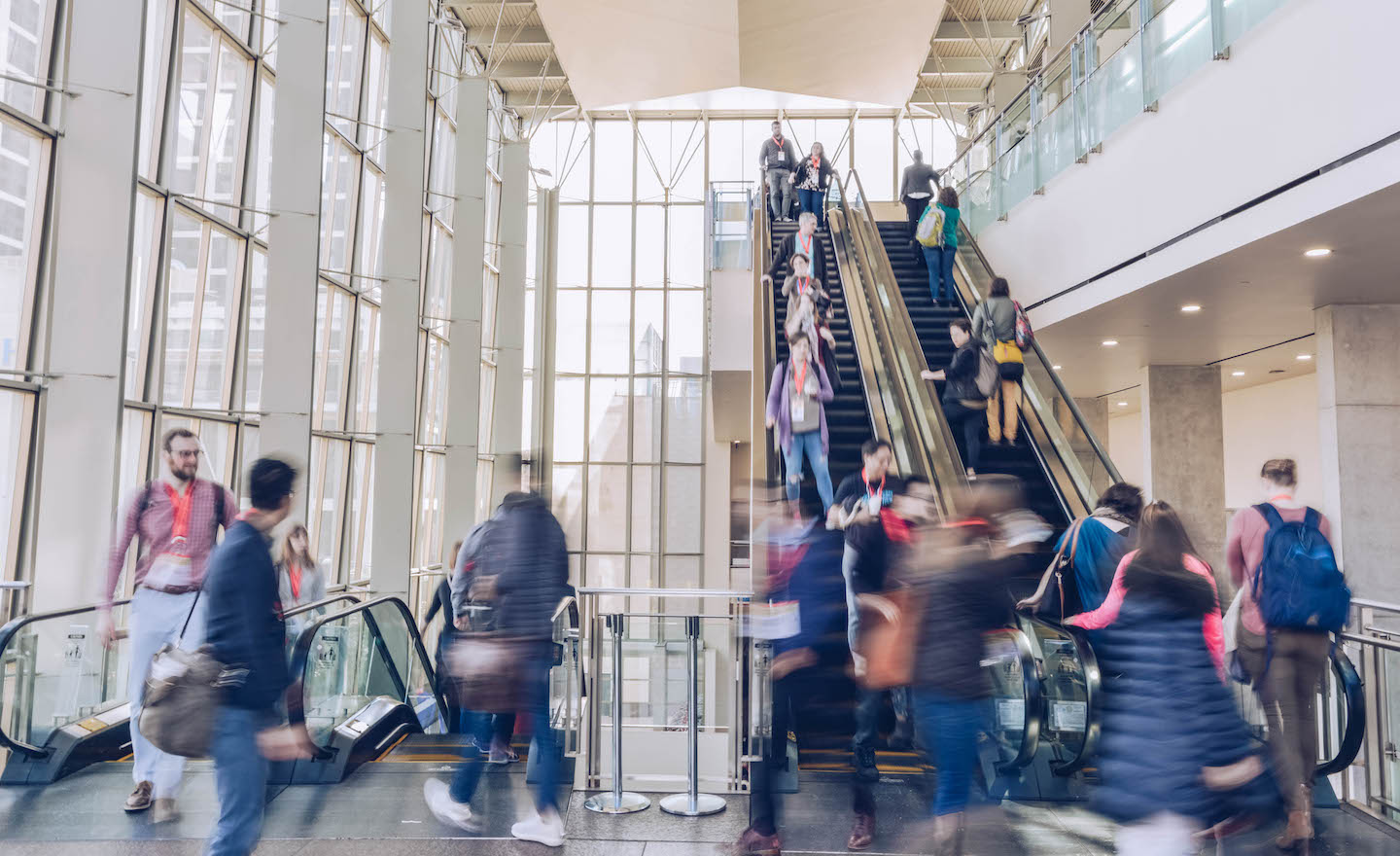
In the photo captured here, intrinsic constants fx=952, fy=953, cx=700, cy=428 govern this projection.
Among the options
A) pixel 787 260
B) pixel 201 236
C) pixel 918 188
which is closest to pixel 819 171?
pixel 918 188

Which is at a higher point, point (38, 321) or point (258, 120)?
point (258, 120)

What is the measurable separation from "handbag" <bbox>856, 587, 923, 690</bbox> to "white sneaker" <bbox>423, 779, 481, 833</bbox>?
1947 mm

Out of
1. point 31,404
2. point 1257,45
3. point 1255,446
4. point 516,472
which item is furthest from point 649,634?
point 1255,446

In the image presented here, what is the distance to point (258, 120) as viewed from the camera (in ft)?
40.8

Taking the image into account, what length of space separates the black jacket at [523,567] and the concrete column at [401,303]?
9.47 m

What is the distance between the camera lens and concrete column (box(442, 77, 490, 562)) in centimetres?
1634

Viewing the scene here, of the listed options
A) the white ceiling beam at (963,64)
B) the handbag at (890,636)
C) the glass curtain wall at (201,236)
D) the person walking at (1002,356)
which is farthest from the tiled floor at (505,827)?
the white ceiling beam at (963,64)

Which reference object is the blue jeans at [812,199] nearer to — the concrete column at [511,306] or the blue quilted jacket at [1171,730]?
the concrete column at [511,306]

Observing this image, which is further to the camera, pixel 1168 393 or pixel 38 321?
pixel 1168 393

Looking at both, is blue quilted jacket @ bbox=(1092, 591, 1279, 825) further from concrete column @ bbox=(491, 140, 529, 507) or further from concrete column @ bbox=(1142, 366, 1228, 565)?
concrete column @ bbox=(491, 140, 529, 507)

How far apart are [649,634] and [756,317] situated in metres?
5.61

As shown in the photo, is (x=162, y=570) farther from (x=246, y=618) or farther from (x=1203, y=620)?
(x=1203, y=620)

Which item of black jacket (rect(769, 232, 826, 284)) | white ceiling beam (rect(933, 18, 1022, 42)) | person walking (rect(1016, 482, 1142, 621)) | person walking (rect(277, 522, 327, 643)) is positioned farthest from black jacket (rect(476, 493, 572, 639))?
white ceiling beam (rect(933, 18, 1022, 42))

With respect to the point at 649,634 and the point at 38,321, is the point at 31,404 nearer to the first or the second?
the point at 38,321
